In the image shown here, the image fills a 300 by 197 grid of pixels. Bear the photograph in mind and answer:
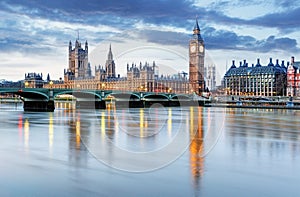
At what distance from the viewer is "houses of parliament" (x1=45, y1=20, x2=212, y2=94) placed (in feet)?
334

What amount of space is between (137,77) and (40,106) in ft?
206

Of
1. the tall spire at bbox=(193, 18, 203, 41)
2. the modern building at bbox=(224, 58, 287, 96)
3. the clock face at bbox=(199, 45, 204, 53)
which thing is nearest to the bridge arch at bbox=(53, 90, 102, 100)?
the modern building at bbox=(224, 58, 287, 96)

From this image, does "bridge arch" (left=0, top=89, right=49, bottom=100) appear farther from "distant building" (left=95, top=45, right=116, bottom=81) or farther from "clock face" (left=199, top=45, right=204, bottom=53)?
"clock face" (left=199, top=45, right=204, bottom=53)

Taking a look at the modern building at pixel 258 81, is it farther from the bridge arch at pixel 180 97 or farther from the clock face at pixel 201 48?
the bridge arch at pixel 180 97

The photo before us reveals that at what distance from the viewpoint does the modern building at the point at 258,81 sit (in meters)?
105

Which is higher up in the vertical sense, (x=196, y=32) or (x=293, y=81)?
(x=196, y=32)

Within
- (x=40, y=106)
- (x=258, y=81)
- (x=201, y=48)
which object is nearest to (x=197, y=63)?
(x=201, y=48)

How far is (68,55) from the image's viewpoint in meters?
159

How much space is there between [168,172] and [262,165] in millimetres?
2849

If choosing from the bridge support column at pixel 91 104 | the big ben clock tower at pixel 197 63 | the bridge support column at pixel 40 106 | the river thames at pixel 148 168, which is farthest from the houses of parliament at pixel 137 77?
the river thames at pixel 148 168

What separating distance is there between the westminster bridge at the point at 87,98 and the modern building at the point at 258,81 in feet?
116

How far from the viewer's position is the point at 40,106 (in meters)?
44.7

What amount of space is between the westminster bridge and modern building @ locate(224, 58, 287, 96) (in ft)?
116

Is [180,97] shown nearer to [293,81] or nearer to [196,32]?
[293,81]
